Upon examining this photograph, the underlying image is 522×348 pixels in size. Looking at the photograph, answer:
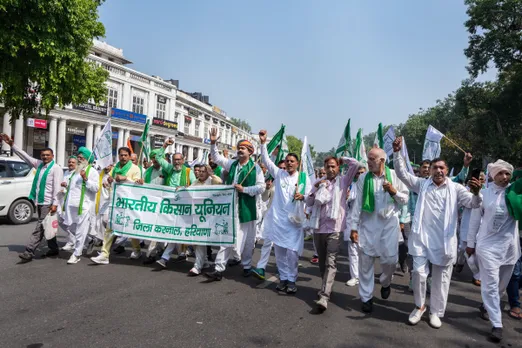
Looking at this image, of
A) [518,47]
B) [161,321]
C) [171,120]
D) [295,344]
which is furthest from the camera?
[171,120]

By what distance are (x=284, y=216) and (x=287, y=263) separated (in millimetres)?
644

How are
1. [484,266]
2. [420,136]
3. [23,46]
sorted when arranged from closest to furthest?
[484,266]
[23,46]
[420,136]

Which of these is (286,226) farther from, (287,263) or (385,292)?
(385,292)

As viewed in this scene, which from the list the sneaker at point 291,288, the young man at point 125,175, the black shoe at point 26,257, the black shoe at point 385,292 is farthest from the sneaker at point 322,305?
the black shoe at point 26,257

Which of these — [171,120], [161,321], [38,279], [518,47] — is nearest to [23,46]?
[38,279]

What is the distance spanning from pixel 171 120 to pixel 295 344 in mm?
47674

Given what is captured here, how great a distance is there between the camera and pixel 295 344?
138 inches

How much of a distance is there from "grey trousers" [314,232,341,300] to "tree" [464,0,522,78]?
2456 cm

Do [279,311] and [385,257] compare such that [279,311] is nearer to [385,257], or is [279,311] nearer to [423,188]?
[385,257]

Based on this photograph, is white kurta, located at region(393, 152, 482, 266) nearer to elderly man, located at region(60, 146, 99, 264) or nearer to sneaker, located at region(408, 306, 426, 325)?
sneaker, located at region(408, 306, 426, 325)

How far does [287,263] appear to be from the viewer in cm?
532

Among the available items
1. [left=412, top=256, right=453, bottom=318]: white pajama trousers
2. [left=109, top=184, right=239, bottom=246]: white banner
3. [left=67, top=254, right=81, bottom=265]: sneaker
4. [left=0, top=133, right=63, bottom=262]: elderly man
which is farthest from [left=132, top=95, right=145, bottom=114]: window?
[left=412, top=256, right=453, bottom=318]: white pajama trousers

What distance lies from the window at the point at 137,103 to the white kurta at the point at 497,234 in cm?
4290

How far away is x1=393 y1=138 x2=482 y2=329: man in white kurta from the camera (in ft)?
13.7
